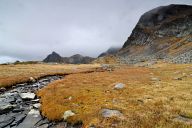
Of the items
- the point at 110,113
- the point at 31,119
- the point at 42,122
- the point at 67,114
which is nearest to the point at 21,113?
the point at 31,119

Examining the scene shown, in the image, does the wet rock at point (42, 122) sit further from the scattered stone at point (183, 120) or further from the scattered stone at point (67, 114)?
the scattered stone at point (183, 120)

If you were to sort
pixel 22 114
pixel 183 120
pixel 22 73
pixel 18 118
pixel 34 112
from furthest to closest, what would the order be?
Result: pixel 22 73 < pixel 34 112 < pixel 22 114 < pixel 18 118 < pixel 183 120

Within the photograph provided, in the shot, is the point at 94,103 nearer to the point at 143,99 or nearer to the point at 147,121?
the point at 143,99

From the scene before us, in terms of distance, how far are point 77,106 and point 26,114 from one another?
4902 millimetres

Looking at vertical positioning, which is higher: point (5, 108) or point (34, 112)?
point (5, 108)

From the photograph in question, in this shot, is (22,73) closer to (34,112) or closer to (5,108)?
(5,108)

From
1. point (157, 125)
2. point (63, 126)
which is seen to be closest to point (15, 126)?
point (63, 126)

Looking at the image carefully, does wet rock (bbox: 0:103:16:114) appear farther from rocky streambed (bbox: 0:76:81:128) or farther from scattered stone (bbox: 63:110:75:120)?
scattered stone (bbox: 63:110:75:120)

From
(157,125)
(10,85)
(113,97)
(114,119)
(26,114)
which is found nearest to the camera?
(157,125)

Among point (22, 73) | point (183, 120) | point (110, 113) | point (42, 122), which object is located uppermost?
point (22, 73)

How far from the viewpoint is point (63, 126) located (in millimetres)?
16953

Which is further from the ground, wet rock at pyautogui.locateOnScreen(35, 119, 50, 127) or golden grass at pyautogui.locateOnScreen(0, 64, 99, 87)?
golden grass at pyautogui.locateOnScreen(0, 64, 99, 87)

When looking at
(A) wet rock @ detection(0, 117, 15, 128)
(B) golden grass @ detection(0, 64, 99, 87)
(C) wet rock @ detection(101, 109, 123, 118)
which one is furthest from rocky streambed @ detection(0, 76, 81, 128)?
(B) golden grass @ detection(0, 64, 99, 87)

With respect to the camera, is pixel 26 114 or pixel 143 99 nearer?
pixel 26 114
